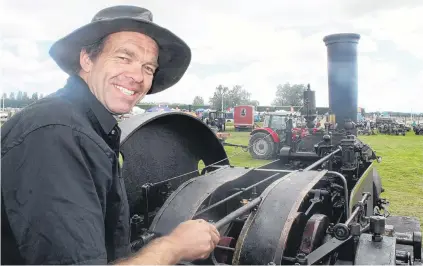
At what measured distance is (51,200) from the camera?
122 centimetres

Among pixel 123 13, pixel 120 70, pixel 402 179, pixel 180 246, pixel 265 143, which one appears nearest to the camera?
pixel 180 246

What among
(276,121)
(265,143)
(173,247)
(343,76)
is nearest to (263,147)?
(265,143)

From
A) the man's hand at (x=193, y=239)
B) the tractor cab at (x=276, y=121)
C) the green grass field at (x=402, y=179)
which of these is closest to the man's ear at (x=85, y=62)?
the man's hand at (x=193, y=239)

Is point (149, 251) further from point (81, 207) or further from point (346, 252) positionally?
point (346, 252)

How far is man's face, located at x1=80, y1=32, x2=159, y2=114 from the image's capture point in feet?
5.65

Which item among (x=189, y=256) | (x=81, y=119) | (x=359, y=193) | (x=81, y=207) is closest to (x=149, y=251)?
(x=189, y=256)

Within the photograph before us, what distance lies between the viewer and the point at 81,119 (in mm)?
1436

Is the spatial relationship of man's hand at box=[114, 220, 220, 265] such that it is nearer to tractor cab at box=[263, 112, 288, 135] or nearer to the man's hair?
the man's hair

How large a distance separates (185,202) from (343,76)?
209 inches

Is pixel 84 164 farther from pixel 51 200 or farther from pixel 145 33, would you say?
pixel 145 33

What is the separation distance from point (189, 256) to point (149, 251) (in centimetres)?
23

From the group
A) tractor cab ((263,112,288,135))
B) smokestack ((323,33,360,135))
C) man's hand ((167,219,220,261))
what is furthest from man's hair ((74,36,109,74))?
tractor cab ((263,112,288,135))

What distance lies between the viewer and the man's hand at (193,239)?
62.7 inches

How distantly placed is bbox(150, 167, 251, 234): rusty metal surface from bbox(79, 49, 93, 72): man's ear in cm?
124
